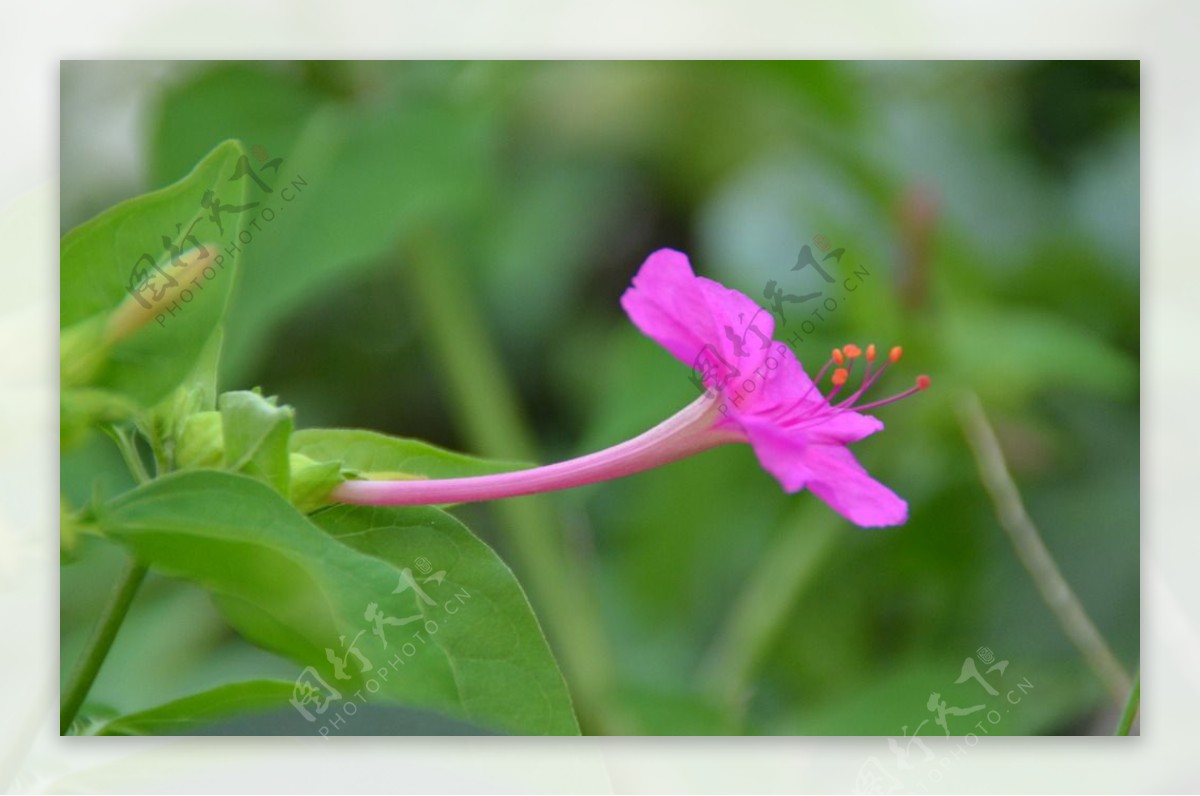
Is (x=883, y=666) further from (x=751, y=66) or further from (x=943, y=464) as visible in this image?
(x=751, y=66)

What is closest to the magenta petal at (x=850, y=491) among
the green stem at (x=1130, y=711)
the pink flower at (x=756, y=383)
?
the pink flower at (x=756, y=383)

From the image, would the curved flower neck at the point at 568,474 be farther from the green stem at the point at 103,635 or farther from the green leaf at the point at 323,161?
the green leaf at the point at 323,161

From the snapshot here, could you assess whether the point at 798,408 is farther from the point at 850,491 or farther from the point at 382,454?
the point at 382,454

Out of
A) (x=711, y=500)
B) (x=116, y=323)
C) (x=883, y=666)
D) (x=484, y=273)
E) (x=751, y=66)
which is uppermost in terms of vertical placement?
(x=751, y=66)

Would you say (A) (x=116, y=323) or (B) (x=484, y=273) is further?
(B) (x=484, y=273)

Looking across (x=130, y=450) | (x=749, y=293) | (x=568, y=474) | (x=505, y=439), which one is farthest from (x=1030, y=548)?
(x=130, y=450)

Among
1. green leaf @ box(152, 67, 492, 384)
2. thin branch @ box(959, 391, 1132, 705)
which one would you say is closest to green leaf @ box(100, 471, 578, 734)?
green leaf @ box(152, 67, 492, 384)

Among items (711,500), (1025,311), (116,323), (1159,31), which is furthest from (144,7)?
A: (1025,311)
